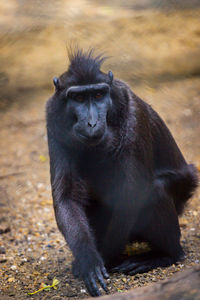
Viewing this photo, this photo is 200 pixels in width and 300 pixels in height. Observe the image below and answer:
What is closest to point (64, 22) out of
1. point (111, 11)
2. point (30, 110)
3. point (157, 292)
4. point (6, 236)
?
point (111, 11)

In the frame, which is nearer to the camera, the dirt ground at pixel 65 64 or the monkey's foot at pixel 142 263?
the monkey's foot at pixel 142 263

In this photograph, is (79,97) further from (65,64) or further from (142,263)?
(65,64)

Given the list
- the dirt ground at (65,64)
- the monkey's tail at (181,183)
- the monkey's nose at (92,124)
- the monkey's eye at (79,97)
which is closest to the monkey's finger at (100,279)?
the monkey's nose at (92,124)

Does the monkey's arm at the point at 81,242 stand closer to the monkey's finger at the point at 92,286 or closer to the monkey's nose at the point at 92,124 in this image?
the monkey's finger at the point at 92,286

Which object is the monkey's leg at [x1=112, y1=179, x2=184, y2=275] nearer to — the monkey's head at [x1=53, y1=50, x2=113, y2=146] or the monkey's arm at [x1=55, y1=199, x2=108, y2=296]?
the monkey's arm at [x1=55, y1=199, x2=108, y2=296]

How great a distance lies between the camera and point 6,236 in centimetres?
611

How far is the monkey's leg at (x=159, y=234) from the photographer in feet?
16.0

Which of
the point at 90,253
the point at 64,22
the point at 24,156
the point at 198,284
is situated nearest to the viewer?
the point at 198,284

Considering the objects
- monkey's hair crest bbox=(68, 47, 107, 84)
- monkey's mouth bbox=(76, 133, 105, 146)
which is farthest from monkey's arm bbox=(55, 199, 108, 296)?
monkey's hair crest bbox=(68, 47, 107, 84)

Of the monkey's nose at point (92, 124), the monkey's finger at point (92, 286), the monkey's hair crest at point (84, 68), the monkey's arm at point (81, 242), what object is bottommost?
the monkey's finger at point (92, 286)

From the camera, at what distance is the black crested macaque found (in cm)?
429

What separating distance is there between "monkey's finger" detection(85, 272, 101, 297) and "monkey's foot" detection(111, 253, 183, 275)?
0.98 metres

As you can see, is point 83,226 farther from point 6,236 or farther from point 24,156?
point 24,156

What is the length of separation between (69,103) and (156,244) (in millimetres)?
1941
